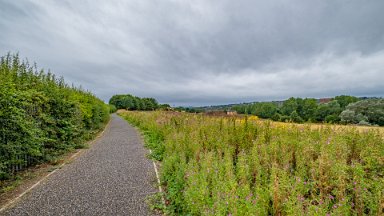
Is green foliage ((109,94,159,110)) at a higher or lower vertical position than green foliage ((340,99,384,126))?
higher

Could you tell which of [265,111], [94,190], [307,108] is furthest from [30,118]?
[307,108]

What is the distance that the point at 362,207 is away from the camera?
2512 mm

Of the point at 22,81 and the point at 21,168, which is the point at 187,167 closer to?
the point at 21,168

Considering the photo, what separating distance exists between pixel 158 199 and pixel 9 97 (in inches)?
168

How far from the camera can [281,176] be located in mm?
3373

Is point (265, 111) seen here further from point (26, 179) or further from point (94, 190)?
point (26, 179)

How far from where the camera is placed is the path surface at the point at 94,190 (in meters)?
3.85

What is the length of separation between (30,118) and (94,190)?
135 inches

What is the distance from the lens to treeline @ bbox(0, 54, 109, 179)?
485cm

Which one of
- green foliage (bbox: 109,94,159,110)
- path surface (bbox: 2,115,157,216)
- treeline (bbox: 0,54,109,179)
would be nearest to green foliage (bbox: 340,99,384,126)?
path surface (bbox: 2,115,157,216)

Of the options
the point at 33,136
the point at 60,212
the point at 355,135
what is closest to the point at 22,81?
the point at 33,136

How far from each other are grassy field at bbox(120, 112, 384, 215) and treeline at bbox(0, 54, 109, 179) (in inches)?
154

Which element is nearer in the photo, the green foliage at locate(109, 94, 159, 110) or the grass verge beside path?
the grass verge beside path

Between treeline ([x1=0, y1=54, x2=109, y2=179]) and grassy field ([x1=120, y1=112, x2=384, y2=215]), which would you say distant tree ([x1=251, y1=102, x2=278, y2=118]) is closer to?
→ grassy field ([x1=120, y1=112, x2=384, y2=215])
